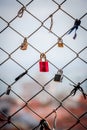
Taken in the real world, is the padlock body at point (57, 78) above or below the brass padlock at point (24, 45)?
below

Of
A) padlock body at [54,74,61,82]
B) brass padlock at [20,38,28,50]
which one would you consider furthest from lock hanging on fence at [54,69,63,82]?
brass padlock at [20,38,28,50]

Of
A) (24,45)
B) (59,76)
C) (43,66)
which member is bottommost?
(59,76)

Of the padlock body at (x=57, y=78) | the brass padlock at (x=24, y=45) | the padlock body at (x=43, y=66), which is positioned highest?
the brass padlock at (x=24, y=45)

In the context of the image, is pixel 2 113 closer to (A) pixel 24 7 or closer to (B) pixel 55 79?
(B) pixel 55 79

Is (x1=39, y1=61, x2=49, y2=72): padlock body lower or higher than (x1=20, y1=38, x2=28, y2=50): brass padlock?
lower

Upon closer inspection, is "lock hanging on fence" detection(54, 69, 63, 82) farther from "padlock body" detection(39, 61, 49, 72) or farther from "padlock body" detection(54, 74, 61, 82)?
"padlock body" detection(39, 61, 49, 72)

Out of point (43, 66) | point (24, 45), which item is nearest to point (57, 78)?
point (43, 66)

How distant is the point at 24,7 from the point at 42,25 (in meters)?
0.20

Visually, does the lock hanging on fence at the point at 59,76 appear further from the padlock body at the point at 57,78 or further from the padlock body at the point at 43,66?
the padlock body at the point at 43,66

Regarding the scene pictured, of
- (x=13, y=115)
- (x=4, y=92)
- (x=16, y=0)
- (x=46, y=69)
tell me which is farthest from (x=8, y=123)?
(x=16, y=0)

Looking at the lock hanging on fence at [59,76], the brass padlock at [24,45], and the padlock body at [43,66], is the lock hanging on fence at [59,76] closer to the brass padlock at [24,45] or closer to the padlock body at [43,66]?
the padlock body at [43,66]

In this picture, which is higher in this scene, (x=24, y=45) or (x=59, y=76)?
(x=24, y=45)

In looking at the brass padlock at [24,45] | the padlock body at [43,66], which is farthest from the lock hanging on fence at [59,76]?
the brass padlock at [24,45]

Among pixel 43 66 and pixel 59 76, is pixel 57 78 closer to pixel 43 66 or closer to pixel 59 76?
pixel 59 76
